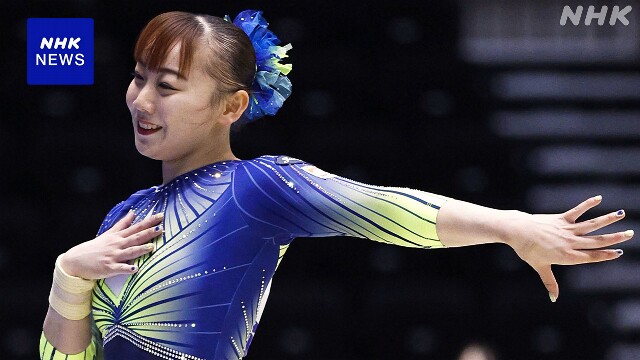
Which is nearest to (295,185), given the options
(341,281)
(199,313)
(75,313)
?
(199,313)

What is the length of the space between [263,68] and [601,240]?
33.1 inches

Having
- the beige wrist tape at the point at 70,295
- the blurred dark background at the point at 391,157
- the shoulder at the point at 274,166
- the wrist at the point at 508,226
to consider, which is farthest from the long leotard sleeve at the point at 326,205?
the blurred dark background at the point at 391,157

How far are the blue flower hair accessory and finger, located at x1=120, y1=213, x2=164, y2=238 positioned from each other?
0.31 meters

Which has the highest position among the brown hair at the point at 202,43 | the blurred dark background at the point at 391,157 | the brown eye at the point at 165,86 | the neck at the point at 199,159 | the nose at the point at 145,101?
the brown hair at the point at 202,43

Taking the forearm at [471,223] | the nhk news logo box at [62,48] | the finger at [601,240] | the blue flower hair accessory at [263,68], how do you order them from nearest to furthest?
the finger at [601,240] < the forearm at [471,223] < the blue flower hair accessory at [263,68] < the nhk news logo box at [62,48]

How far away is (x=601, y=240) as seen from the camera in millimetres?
1449

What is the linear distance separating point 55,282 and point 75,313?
0.07m

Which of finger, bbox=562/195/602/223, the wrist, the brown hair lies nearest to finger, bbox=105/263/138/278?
the brown hair

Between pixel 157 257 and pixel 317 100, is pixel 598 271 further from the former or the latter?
pixel 157 257

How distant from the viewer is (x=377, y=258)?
345cm

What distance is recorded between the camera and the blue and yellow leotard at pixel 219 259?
1.76m

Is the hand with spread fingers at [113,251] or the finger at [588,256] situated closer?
the finger at [588,256]

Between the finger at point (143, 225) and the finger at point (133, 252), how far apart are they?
4cm

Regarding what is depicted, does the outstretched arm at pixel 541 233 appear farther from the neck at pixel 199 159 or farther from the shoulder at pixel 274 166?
the neck at pixel 199 159
